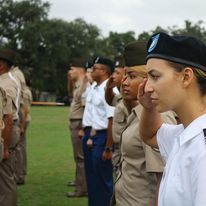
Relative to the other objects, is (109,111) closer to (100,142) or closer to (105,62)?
(100,142)

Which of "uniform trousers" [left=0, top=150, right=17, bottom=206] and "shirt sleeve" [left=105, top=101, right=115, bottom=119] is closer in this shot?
"uniform trousers" [left=0, top=150, right=17, bottom=206]

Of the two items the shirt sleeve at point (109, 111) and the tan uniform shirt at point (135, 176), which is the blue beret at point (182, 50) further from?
the shirt sleeve at point (109, 111)

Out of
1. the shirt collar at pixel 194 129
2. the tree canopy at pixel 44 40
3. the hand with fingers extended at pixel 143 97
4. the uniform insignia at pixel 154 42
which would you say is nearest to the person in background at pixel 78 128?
the hand with fingers extended at pixel 143 97

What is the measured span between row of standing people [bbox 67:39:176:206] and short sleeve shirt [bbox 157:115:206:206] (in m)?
1.11

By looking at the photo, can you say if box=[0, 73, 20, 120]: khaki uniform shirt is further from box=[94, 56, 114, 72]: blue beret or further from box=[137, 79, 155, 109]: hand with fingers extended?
box=[137, 79, 155, 109]: hand with fingers extended

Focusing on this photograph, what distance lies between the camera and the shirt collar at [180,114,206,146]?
2020 mm

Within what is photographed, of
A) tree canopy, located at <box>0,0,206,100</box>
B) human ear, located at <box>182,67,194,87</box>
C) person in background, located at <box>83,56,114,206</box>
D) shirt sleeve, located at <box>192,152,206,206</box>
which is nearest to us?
shirt sleeve, located at <box>192,152,206,206</box>

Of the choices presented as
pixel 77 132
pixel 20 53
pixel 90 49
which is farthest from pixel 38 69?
pixel 77 132

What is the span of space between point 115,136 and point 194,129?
11.1 ft

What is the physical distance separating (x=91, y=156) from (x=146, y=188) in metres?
3.72

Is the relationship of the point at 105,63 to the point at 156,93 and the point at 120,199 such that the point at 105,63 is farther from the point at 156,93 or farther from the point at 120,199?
the point at 156,93

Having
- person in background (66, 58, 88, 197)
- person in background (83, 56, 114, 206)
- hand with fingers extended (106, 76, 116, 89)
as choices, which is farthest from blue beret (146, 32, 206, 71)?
person in background (66, 58, 88, 197)

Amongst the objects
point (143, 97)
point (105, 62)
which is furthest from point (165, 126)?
point (105, 62)

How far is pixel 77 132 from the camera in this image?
8695 mm
